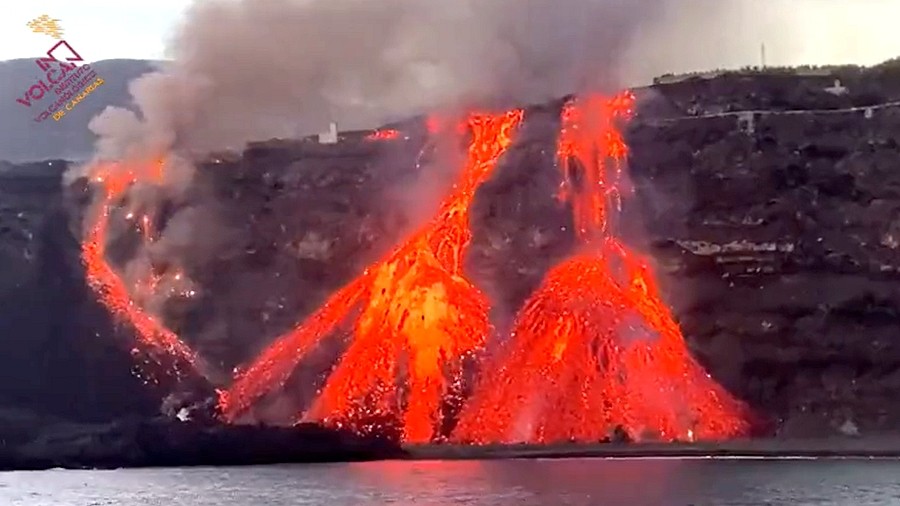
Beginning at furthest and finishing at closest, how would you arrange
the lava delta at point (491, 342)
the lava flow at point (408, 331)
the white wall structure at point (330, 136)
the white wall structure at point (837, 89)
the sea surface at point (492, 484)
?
the white wall structure at point (330, 136) → the white wall structure at point (837, 89) → the lava flow at point (408, 331) → the lava delta at point (491, 342) → the sea surface at point (492, 484)

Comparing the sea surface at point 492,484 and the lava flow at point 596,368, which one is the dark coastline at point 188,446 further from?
the lava flow at point 596,368

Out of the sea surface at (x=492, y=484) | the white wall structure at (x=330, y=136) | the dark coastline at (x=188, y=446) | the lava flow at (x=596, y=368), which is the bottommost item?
the sea surface at (x=492, y=484)

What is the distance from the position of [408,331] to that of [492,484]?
119ft

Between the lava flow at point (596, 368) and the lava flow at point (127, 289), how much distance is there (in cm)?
2903

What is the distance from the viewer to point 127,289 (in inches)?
5630

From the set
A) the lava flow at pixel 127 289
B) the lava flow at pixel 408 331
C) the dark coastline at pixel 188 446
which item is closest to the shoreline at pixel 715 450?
the lava flow at pixel 408 331

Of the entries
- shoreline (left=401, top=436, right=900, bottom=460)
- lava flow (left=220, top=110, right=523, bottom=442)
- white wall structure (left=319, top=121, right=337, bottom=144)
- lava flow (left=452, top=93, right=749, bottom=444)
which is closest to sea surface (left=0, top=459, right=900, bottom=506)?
Answer: shoreline (left=401, top=436, right=900, bottom=460)

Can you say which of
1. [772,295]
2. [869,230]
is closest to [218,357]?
[772,295]

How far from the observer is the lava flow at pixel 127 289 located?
456ft

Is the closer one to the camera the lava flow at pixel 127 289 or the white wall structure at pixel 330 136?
the lava flow at pixel 127 289

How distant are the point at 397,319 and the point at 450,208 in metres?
12.1

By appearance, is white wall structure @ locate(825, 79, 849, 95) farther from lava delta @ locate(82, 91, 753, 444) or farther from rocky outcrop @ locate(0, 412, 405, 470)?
rocky outcrop @ locate(0, 412, 405, 470)

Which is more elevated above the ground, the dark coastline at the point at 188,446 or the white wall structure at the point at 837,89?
the white wall structure at the point at 837,89

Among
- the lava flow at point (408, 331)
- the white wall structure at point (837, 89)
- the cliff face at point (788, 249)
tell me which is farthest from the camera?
the white wall structure at point (837, 89)
